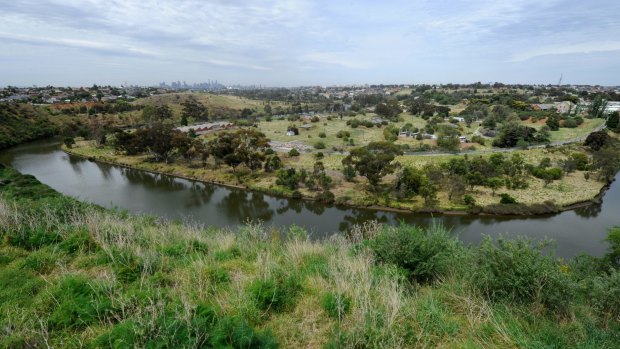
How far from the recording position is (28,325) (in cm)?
328

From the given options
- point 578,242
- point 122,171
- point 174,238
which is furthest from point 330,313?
point 122,171

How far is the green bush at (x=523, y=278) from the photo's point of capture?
376 cm

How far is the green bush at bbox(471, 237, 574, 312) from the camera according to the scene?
376cm

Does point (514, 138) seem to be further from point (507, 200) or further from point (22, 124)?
point (22, 124)

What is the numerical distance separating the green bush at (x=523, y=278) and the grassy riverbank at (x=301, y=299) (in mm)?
16

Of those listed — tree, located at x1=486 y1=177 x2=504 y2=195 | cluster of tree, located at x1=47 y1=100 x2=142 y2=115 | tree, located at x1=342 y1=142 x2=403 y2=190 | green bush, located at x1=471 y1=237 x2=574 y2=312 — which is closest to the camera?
green bush, located at x1=471 y1=237 x2=574 y2=312

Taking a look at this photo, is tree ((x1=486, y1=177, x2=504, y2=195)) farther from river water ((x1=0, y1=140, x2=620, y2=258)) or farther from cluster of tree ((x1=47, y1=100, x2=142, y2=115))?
cluster of tree ((x1=47, y1=100, x2=142, y2=115))

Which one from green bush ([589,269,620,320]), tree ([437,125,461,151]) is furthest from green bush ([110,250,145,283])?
tree ([437,125,461,151])

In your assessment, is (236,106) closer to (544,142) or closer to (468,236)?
(544,142)

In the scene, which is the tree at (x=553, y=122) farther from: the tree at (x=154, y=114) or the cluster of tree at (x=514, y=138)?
the tree at (x=154, y=114)

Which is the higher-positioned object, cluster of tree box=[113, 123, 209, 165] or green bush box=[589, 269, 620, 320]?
green bush box=[589, 269, 620, 320]

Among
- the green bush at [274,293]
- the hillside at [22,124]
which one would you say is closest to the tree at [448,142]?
the green bush at [274,293]

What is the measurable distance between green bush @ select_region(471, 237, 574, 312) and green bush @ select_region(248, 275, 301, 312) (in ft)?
7.78

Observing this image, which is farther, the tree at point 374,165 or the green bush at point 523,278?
the tree at point 374,165
